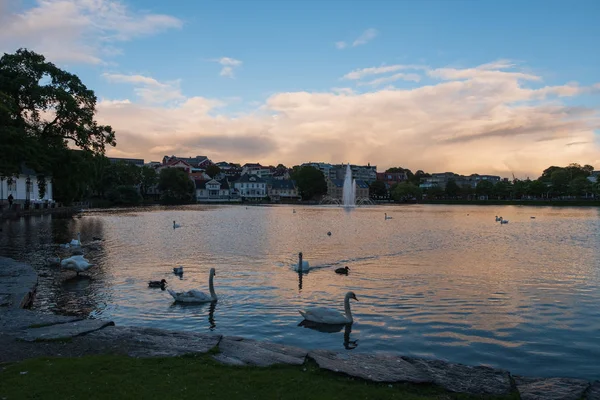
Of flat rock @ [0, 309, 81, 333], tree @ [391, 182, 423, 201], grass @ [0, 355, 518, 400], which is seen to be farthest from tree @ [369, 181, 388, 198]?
grass @ [0, 355, 518, 400]

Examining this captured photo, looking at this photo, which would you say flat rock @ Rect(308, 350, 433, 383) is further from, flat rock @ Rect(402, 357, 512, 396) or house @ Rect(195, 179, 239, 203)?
house @ Rect(195, 179, 239, 203)

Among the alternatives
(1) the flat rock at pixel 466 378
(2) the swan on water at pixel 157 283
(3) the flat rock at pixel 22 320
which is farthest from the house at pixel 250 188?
(1) the flat rock at pixel 466 378

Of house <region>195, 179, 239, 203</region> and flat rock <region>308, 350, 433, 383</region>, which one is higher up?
house <region>195, 179, 239, 203</region>

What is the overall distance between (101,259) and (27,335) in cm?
1654

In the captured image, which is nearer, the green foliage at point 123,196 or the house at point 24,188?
the house at point 24,188

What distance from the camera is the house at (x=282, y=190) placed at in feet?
597

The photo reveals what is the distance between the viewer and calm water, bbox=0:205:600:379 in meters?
→ 11.9

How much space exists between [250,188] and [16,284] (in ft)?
533

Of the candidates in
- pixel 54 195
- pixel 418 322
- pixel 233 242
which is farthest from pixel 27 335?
pixel 54 195

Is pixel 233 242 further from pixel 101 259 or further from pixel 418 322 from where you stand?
pixel 418 322

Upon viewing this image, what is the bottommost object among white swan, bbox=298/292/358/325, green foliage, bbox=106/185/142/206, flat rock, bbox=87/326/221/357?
white swan, bbox=298/292/358/325

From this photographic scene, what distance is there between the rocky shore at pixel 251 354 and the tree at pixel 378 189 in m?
187

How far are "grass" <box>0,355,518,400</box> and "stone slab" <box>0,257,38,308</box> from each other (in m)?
6.32

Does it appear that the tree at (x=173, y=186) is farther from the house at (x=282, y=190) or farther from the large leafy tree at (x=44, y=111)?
the large leafy tree at (x=44, y=111)
